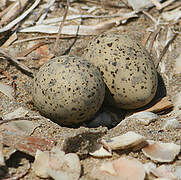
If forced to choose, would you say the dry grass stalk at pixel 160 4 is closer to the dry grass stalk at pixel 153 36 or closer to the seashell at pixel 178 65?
the dry grass stalk at pixel 153 36

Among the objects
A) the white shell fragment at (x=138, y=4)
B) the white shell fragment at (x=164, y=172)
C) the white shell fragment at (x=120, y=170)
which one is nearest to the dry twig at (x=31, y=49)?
the white shell fragment at (x=138, y=4)

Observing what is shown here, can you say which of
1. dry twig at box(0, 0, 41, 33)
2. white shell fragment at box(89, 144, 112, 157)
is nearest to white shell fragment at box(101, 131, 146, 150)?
white shell fragment at box(89, 144, 112, 157)

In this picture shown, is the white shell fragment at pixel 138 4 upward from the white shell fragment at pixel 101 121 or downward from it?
upward

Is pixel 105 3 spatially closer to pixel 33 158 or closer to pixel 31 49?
pixel 31 49

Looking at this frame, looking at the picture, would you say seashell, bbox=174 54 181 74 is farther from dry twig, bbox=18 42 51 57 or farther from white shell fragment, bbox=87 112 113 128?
dry twig, bbox=18 42 51 57

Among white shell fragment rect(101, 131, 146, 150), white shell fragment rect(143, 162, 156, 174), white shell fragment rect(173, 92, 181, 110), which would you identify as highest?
white shell fragment rect(101, 131, 146, 150)

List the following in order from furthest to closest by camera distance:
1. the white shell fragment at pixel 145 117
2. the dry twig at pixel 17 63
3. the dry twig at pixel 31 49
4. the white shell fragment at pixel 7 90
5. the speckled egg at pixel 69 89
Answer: the dry twig at pixel 31 49
the dry twig at pixel 17 63
the white shell fragment at pixel 7 90
the white shell fragment at pixel 145 117
the speckled egg at pixel 69 89

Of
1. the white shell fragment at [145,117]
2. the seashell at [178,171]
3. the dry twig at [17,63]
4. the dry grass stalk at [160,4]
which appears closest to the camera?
the seashell at [178,171]
